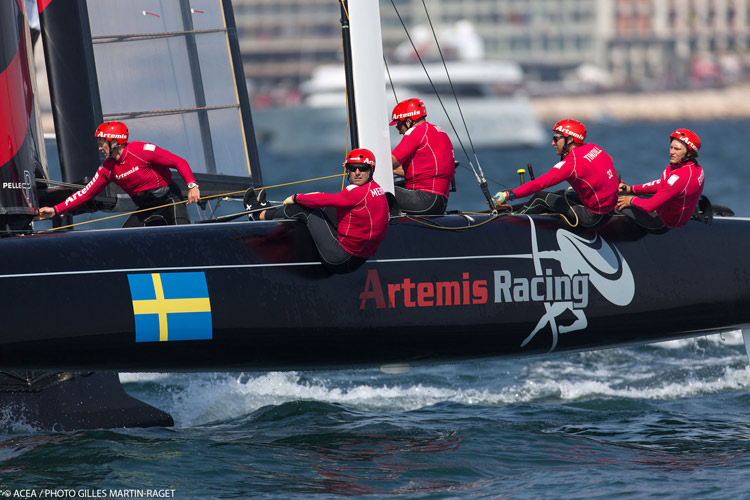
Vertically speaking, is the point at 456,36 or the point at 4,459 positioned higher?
the point at 456,36

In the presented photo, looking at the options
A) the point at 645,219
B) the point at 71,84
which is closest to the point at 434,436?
the point at 645,219

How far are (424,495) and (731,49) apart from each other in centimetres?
9530

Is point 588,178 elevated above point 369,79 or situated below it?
below

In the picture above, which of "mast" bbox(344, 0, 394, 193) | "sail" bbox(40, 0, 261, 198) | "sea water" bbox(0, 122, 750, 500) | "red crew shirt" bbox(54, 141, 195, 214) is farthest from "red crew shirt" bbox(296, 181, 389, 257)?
"sail" bbox(40, 0, 261, 198)

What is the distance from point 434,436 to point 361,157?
5.83ft

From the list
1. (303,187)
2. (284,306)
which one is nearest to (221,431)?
(284,306)

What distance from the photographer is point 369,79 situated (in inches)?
257

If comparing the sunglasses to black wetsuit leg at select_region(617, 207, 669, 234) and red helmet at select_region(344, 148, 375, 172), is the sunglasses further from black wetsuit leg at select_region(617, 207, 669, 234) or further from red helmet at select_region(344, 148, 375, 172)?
black wetsuit leg at select_region(617, 207, 669, 234)

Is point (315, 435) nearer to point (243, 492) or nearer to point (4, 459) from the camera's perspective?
point (243, 492)

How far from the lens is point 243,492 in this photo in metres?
5.50

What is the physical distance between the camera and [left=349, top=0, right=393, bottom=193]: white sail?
648cm

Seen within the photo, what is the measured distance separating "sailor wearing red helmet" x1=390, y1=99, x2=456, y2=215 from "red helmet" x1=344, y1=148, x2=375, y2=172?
0.74 meters

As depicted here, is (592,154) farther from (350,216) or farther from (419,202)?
(350,216)

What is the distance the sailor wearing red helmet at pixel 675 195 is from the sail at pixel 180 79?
300 cm
